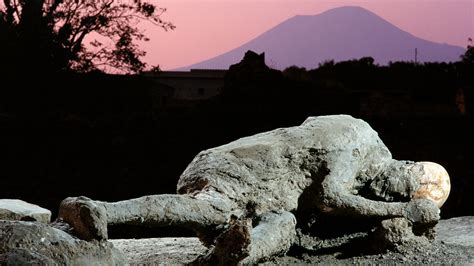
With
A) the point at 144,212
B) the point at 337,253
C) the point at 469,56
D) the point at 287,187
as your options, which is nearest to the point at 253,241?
the point at 144,212

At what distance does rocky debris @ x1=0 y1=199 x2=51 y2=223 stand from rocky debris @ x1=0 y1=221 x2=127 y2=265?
71.6 inches

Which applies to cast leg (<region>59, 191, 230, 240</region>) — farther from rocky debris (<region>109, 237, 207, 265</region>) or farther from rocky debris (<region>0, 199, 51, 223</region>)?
rocky debris (<region>0, 199, 51, 223</region>)

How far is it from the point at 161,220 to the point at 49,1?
25.4ft

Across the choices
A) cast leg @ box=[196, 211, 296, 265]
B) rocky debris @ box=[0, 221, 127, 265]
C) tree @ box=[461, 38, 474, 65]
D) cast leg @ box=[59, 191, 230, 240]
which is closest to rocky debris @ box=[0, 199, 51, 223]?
cast leg @ box=[59, 191, 230, 240]

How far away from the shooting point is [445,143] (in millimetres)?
10172

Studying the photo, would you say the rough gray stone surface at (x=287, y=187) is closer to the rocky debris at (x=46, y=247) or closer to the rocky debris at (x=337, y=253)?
the rocky debris at (x=337, y=253)

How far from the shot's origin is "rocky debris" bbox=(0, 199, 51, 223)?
18.0 feet

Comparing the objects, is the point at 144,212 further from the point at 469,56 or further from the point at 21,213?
the point at 469,56

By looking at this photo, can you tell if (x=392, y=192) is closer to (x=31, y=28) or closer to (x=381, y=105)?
(x=381, y=105)

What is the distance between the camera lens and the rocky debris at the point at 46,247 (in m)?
3.33

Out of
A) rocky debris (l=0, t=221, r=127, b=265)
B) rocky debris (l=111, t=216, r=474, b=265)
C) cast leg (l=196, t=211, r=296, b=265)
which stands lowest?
rocky debris (l=111, t=216, r=474, b=265)

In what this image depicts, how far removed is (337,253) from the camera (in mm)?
5613

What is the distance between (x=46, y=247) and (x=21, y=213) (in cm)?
218

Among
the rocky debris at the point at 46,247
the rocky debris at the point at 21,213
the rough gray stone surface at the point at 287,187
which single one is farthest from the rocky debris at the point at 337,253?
the rocky debris at the point at 46,247
